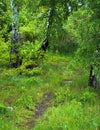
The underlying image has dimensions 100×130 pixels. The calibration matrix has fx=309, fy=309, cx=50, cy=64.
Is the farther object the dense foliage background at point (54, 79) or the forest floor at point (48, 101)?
the dense foliage background at point (54, 79)

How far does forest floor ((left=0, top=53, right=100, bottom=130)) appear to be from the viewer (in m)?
8.69

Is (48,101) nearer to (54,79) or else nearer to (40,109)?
(40,109)

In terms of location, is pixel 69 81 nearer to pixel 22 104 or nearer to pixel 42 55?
pixel 42 55

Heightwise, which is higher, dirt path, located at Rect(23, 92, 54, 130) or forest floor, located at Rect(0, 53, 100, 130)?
forest floor, located at Rect(0, 53, 100, 130)

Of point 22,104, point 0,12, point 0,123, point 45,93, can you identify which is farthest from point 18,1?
point 0,123

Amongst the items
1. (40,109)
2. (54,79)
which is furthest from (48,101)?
(54,79)

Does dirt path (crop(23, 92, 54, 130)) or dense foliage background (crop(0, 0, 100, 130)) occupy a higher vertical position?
dense foliage background (crop(0, 0, 100, 130))

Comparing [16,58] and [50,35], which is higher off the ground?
[50,35]

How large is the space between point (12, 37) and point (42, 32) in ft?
6.33

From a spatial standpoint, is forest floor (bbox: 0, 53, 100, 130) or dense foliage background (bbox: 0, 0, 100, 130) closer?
forest floor (bbox: 0, 53, 100, 130)

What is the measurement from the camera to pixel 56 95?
38.1ft

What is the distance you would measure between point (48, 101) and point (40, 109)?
87cm

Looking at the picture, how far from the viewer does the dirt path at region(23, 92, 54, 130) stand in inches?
356

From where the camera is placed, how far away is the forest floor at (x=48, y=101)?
28.5ft
